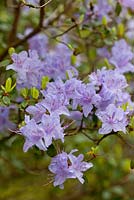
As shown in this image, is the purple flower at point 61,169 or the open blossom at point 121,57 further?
the open blossom at point 121,57

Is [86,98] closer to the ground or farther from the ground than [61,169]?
farther from the ground

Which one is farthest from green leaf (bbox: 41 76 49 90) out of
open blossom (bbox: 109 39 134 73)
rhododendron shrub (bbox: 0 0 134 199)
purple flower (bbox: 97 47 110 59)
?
purple flower (bbox: 97 47 110 59)

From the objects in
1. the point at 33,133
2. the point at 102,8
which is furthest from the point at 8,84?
the point at 102,8

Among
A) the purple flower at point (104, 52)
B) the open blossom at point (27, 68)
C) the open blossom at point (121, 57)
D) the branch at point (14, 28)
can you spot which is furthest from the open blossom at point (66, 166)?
the branch at point (14, 28)

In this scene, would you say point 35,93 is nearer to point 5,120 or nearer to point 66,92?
point 66,92

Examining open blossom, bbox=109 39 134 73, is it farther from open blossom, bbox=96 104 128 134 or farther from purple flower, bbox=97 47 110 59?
open blossom, bbox=96 104 128 134

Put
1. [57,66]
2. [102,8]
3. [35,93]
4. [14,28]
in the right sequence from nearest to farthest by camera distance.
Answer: [35,93]
[57,66]
[102,8]
[14,28]

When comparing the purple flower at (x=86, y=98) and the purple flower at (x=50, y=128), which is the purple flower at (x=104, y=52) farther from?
the purple flower at (x=50, y=128)

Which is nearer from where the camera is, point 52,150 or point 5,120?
point 52,150
